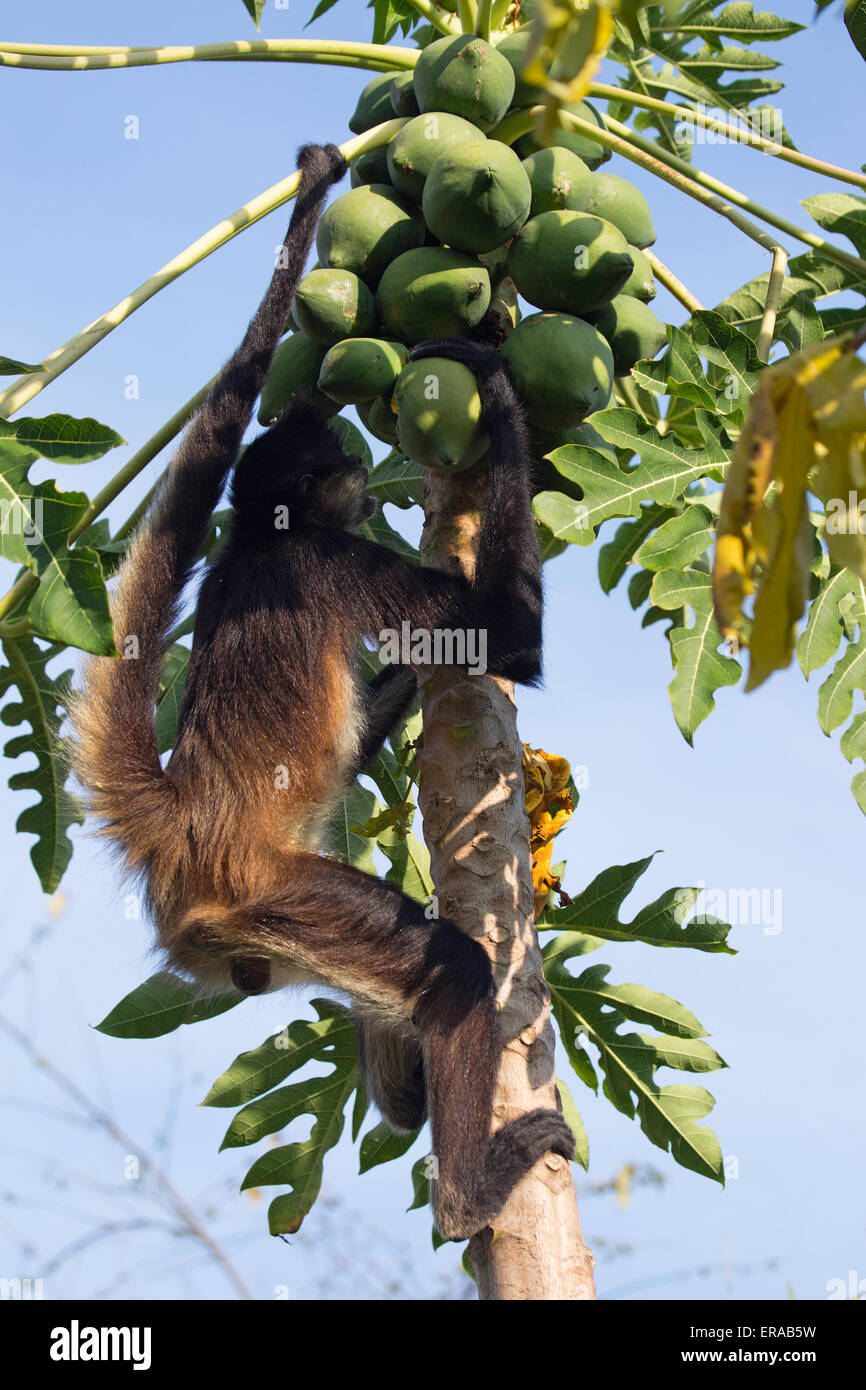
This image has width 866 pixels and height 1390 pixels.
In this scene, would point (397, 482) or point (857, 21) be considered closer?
point (857, 21)

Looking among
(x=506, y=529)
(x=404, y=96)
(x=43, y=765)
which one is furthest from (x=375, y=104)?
(x=43, y=765)

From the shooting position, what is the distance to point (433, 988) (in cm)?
325

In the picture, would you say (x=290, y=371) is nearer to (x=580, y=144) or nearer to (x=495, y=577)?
(x=495, y=577)

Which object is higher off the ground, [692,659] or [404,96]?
[404,96]

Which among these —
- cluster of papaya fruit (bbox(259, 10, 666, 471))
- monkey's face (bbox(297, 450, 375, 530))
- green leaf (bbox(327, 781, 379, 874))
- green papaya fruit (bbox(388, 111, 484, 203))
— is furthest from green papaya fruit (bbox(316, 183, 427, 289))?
green leaf (bbox(327, 781, 379, 874))

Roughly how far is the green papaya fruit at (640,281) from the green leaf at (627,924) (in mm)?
1731

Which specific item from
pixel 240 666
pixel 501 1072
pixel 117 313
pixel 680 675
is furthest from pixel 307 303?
pixel 501 1072

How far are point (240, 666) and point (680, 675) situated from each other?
1.39 meters

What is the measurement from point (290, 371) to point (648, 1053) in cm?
239

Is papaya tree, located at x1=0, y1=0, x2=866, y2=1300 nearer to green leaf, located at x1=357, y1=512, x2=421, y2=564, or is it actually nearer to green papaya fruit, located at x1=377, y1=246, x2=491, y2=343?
green papaya fruit, located at x1=377, y1=246, x2=491, y2=343

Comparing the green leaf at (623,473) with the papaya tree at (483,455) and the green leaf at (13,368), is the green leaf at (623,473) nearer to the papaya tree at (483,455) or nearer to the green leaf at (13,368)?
the papaya tree at (483,455)

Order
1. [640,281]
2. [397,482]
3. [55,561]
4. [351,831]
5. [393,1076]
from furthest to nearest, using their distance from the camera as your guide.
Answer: [397,482] < [351,831] < [393,1076] < [640,281] < [55,561]

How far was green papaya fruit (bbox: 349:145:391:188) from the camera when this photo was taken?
3826mm

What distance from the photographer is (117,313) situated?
11.3ft
